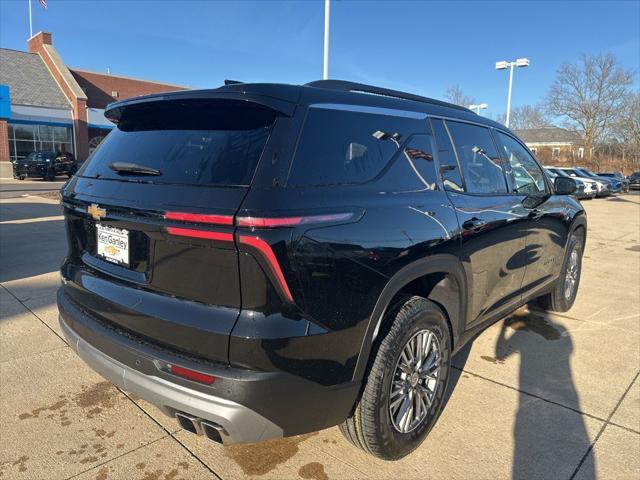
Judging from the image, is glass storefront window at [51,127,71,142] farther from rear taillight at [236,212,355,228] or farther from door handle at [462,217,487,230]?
rear taillight at [236,212,355,228]

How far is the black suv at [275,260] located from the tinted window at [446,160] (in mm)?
15

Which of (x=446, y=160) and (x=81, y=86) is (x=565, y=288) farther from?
(x=81, y=86)

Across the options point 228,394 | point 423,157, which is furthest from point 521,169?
point 228,394

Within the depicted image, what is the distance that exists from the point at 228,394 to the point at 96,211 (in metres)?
1.19

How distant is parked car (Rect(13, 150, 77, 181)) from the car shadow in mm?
28714

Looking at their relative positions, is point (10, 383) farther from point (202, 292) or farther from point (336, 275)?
point (336, 275)

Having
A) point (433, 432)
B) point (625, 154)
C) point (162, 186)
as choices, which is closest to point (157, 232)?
point (162, 186)

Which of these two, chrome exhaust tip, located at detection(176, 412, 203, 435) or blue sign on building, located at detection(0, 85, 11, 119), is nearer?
chrome exhaust tip, located at detection(176, 412, 203, 435)

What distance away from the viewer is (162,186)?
86.1 inches

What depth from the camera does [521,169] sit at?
→ 405 centimetres

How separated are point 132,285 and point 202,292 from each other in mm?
481

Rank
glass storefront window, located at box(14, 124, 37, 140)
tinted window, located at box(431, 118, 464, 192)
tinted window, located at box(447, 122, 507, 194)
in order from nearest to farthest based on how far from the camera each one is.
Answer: tinted window, located at box(431, 118, 464, 192), tinted window, located at box(447, 122, 507, 194), glass storefront window, located at box(14, 124, 37, 140)

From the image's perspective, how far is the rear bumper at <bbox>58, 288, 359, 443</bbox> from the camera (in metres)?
1.94

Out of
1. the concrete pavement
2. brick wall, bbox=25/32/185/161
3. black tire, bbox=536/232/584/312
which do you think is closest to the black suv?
the concrete pavement
